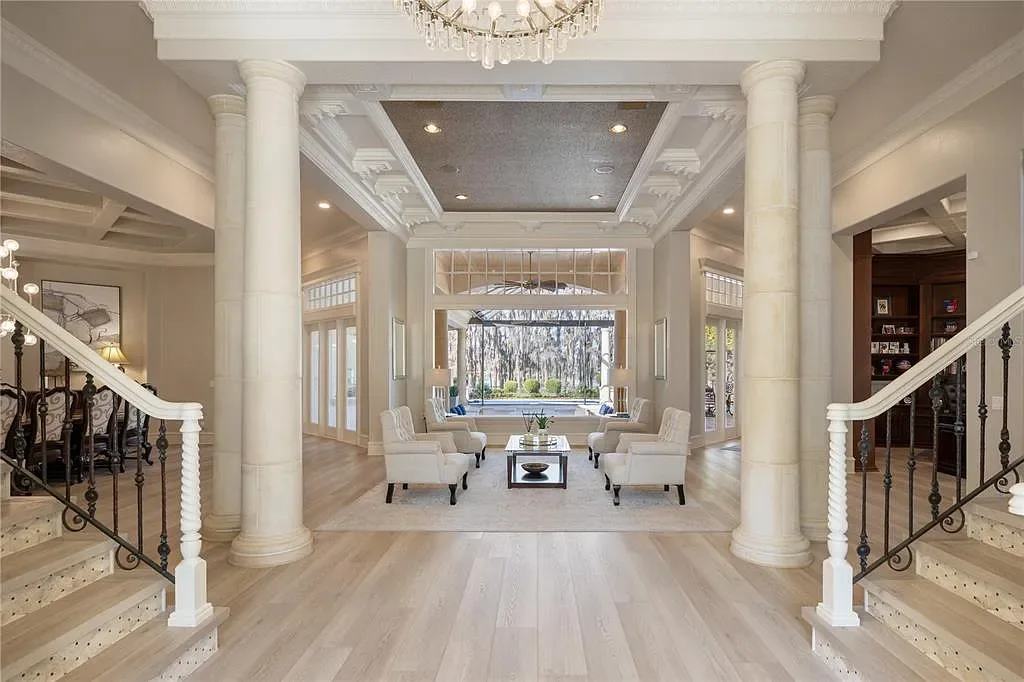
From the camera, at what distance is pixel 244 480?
397 centimetres

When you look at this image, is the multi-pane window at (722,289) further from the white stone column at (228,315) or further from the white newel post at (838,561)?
the white stone column at (228,315)

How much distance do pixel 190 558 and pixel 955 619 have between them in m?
3.55

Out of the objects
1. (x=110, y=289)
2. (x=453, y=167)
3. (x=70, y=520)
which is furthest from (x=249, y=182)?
(x=110, y=289)

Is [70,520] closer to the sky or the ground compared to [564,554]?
closer to the sky

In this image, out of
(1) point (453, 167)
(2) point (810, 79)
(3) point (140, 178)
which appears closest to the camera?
(2) point (810, 79)

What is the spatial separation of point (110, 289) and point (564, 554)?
902 cm

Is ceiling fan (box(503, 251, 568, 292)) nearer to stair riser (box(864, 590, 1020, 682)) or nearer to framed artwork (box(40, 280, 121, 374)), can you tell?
framed artwork (box(40, 280, 121, 374))

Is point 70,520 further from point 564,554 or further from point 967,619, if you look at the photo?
point 967,619

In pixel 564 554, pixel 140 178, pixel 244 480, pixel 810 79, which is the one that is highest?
pixel 810 79

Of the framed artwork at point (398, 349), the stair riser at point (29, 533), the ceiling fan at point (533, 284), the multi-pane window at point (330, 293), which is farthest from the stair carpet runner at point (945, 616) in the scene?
the multi-pane window at point (330, 293)

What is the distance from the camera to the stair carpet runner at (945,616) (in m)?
2.39

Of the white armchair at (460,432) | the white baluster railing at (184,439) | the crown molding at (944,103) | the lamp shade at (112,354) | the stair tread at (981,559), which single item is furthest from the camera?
the lamp shade at (112,354)

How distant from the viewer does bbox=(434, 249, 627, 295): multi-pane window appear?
992 centimetres

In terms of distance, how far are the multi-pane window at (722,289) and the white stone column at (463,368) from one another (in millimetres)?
4392
